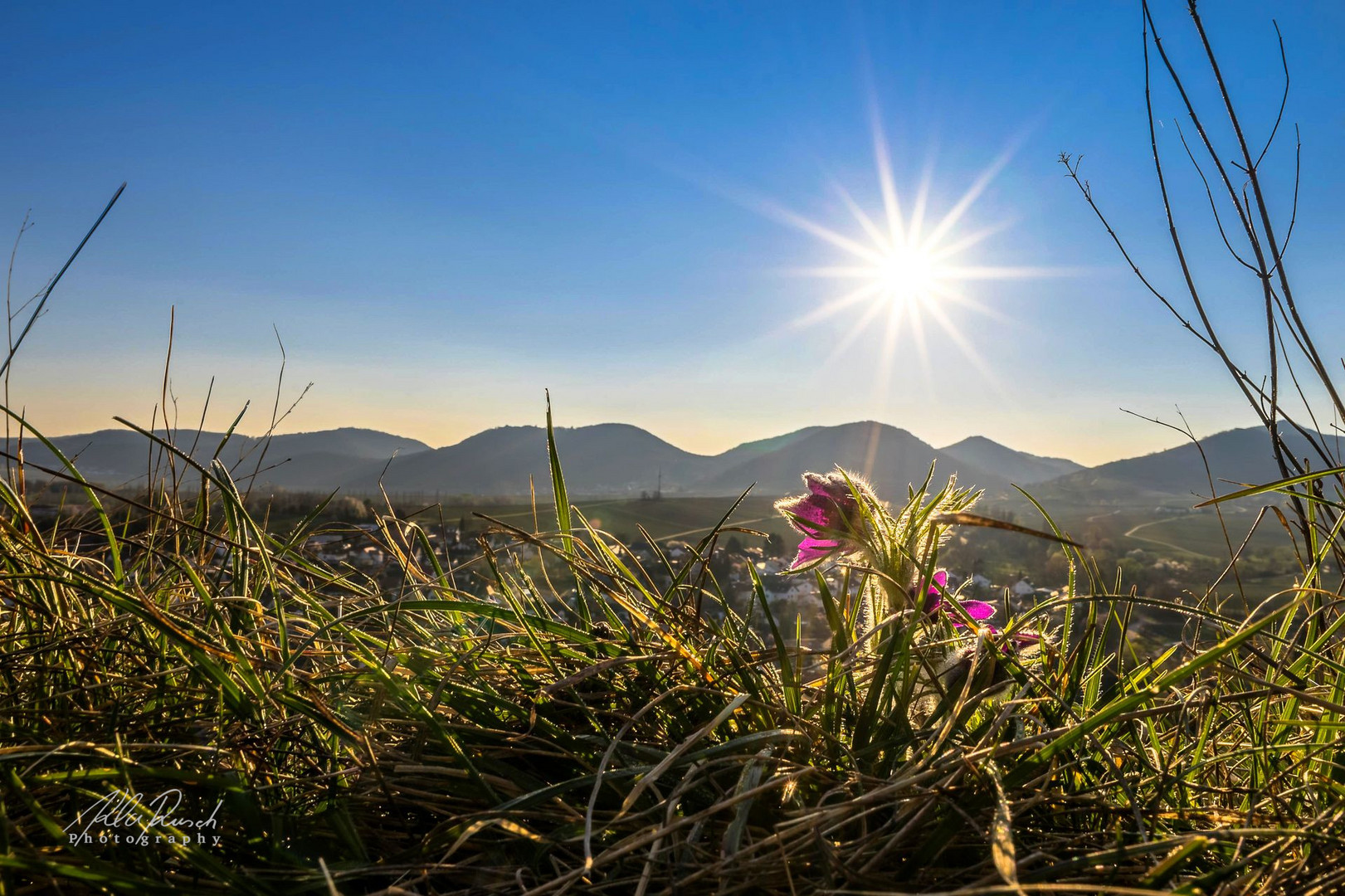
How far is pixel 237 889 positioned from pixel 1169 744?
166cm

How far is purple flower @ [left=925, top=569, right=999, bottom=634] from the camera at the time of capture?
1.52m

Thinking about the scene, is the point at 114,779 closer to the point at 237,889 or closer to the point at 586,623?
Answer: the point at 237,889

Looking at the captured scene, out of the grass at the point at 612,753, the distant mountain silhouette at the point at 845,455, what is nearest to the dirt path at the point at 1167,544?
the grass at the point at 612,753

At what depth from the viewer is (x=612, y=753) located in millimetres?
1205

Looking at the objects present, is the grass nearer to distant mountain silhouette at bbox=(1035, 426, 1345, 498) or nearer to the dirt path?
the dirt path

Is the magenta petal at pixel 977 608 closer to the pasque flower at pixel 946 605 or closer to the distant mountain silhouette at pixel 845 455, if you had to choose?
the pasque flower at pixel 946 605

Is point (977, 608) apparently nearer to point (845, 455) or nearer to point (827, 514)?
point (827, 514)

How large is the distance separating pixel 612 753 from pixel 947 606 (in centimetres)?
79

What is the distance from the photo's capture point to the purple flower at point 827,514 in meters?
1.64

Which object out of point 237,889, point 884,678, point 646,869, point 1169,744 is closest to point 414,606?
point 237,889
